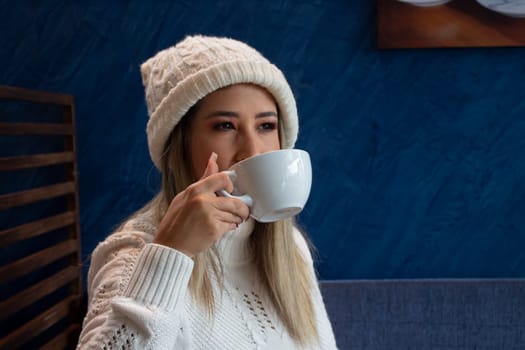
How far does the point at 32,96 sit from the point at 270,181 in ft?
3.39

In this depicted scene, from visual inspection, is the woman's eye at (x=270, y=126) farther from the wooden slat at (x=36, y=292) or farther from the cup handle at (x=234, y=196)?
the wooden slat at (x=36, y=292)

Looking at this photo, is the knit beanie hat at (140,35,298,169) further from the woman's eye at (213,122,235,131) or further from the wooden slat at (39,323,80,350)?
the wooden slat at (39,323,80,350)

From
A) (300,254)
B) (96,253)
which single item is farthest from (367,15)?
(96,253)

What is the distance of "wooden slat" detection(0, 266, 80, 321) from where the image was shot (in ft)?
4.86

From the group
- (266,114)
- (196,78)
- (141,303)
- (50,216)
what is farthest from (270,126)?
(50,216)

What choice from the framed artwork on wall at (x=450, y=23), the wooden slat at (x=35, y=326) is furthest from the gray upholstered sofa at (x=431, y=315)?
the wooden slat at (x=35, y=326)

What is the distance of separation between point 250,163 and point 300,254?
527mm

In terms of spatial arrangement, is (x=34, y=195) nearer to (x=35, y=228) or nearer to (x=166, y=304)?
(x=35, y=228)

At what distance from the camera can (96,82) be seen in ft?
5.92

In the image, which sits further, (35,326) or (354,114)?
(354,114)

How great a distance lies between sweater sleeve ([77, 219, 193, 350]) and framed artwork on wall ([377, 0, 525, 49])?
1.20 metres

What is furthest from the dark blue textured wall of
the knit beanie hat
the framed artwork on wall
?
the knit beanie hat

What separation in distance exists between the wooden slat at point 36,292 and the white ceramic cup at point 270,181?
1000mm

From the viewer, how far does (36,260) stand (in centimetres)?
161
